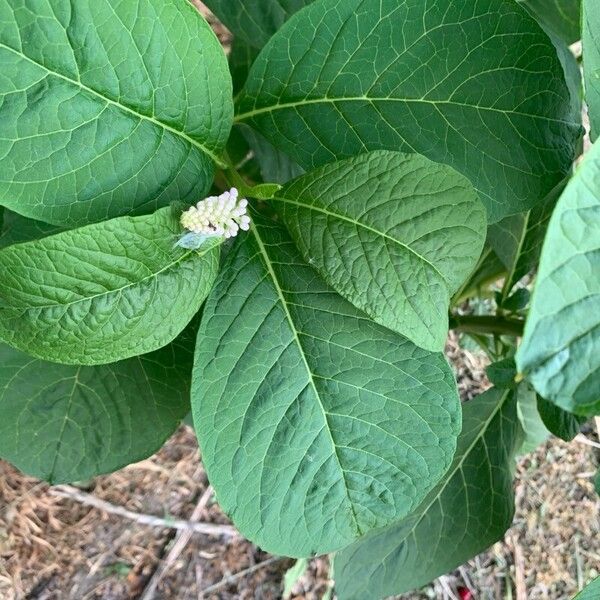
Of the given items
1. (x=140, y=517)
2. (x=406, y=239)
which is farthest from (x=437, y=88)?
(x=140, y=517)

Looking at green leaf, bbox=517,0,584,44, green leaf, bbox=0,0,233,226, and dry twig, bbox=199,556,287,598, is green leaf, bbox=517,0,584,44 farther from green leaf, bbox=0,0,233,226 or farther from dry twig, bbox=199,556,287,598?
dry twig, bbox=199,556,287,598

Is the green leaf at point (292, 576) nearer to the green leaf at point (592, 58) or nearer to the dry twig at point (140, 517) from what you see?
the dry twig at point (140, 517)

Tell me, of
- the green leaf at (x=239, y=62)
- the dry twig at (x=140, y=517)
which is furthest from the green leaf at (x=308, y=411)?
the dry twig at (x=140, y=517)

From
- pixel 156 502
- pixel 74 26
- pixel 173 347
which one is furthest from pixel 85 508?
pixel 74 26

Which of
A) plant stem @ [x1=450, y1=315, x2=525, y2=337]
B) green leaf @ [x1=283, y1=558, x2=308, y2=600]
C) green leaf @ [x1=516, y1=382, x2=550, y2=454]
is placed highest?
plant stem @ [x1=450, y1=315, x2=525, y2=337]

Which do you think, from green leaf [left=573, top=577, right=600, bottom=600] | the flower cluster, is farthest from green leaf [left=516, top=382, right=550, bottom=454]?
the flower cluster
